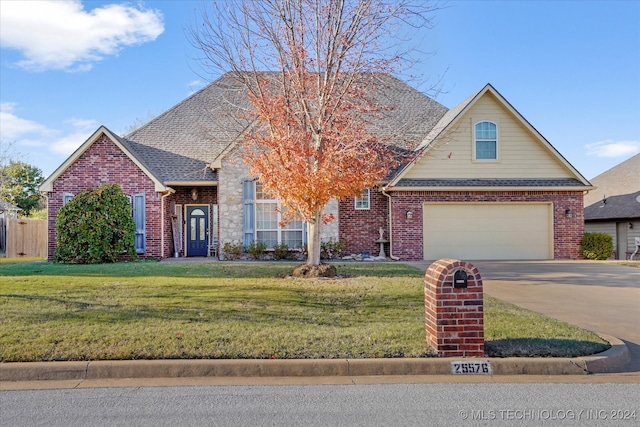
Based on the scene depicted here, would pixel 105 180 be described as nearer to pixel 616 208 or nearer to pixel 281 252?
pixel 281 252

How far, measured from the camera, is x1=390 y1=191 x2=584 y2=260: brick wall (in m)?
17.7

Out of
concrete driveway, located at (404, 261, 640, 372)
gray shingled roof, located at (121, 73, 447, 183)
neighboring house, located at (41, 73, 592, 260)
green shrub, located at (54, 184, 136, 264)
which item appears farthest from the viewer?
gray shingled roof, located at (121, 73, 447, 183)

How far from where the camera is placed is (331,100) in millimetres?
11883

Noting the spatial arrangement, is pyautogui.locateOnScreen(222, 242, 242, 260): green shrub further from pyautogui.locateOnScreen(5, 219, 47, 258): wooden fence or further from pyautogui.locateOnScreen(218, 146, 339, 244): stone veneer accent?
pyautogui.locateOnScreen(5, 219, 47, 258): wooden fence

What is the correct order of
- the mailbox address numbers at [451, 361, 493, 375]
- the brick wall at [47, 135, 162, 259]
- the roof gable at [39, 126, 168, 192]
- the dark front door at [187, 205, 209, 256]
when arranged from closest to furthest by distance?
the mailbox address numbers at [451, 361, 493, 375] → the roof gable at [39, 126, 168, 192] → the brick wall at [47, 135, 162, 259] → the dark front door at [187, 205, 209, 256]

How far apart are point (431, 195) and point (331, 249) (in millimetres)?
4170

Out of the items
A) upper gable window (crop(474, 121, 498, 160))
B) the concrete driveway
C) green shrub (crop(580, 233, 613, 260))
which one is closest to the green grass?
the concrete driveway

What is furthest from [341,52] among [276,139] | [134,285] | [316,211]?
[134,285]

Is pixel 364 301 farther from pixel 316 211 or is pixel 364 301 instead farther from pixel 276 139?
pixel 276 139

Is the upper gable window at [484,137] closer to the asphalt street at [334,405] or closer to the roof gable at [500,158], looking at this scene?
the roof gable at [500,158]

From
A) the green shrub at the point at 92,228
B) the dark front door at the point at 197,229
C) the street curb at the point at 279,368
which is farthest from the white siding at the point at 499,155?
the street curb at the point at 279,368

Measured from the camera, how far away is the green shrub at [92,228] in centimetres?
1586

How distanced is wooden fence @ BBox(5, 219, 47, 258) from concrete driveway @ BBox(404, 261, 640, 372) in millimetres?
20731

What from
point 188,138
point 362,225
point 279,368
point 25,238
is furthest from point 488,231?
point 25,238
